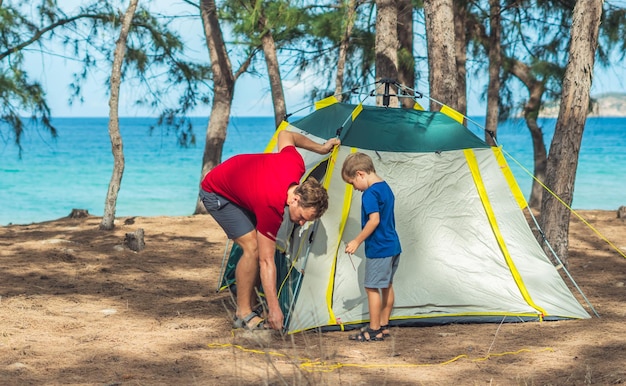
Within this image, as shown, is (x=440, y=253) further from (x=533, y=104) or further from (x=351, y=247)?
(x=533, y=104)

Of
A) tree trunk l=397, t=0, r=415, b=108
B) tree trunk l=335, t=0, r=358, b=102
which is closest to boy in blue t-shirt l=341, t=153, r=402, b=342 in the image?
tree trunk l=335, t=0, r=358, b=102

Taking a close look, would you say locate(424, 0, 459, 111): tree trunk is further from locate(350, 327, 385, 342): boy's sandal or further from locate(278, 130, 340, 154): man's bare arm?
locate(350, 327, 385, 342): boy's sandal

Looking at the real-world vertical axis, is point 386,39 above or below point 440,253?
above

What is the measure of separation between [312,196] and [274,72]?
7358mm

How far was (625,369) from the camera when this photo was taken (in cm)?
428

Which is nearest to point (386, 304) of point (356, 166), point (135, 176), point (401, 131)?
point (356, 166)

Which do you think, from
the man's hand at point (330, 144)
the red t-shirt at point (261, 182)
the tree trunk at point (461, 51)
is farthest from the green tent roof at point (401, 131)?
the tree trunk at point (461, 51)

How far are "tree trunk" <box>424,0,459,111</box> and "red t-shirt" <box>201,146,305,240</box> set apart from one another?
9.38 feet

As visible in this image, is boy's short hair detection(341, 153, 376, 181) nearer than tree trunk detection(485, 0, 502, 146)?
Yes

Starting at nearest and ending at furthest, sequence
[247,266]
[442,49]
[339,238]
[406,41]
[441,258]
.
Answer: [247,266]
[339,238]
[441,258]
[442,49]
[406,41]

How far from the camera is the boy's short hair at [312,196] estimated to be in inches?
176

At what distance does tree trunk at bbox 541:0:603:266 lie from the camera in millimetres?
6973

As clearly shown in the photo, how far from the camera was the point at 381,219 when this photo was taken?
4.90m

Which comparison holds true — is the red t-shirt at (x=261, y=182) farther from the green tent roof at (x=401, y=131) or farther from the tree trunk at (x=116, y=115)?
the tree trunk at (x=116, y=115)
